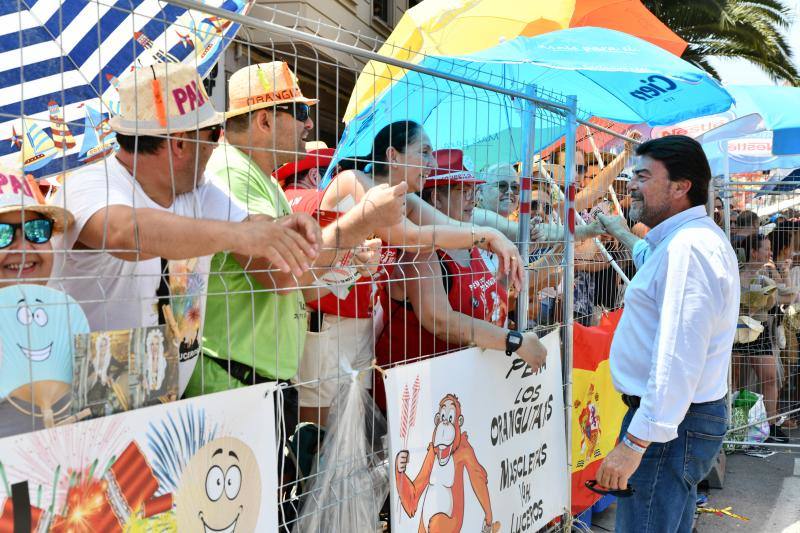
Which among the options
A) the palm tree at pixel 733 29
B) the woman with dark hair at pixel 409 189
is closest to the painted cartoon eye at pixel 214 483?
the woman with dark hair at pixel 409 189

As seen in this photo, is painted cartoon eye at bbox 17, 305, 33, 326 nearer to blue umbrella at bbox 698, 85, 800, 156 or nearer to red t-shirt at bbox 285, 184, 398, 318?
red t-shirt at bbox 285, 184, 398, 318

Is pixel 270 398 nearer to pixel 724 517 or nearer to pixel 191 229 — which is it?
pixel 191 229

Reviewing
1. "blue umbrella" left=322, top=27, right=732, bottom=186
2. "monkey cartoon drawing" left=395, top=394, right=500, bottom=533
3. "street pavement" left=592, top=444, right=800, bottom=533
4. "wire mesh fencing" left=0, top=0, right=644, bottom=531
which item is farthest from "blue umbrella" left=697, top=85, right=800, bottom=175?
"monkey cartoon drawing" left=395, top=394, right=500, bottom=533

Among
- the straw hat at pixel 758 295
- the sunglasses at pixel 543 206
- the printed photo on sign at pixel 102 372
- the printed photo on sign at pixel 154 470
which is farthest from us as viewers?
the straw hat at pixel 758 295

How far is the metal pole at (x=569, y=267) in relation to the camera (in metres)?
3.79

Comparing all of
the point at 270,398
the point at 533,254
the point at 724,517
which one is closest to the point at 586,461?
the point at 533,254

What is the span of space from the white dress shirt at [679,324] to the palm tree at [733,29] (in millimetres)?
14574

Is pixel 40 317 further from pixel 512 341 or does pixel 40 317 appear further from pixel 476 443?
pixel 512 341

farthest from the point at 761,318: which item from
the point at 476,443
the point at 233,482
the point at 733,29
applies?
the point at 733,29

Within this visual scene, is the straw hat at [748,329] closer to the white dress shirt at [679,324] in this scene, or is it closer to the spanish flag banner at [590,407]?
the spanish flag banner at [590,407]

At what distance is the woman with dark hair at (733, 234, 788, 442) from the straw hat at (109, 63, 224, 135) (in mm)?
5807

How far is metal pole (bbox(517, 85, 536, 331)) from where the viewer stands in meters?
3.55

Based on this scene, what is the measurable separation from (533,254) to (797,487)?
11.4 feet

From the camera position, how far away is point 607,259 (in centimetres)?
462
